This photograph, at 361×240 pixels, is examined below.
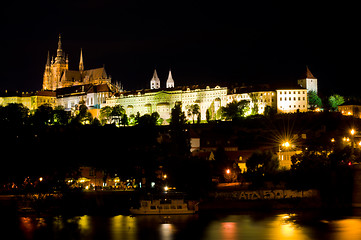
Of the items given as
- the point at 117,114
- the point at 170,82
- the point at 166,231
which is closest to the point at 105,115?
the point at 117,114

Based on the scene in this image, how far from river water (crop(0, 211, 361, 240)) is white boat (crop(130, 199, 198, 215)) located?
0.65 metres

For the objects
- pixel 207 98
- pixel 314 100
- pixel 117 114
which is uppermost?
pixel 207 98

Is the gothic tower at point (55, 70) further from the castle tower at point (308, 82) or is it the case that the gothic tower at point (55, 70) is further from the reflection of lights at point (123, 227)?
the reflection of lights at point (123, 227)

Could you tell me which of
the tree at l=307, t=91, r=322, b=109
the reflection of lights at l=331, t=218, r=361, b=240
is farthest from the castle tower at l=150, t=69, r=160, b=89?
the reflection of lights at l=331, t=218, r=361, b=240

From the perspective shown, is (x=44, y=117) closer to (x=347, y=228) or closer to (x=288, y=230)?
(x=288, y=230)

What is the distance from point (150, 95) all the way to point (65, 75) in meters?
32.0

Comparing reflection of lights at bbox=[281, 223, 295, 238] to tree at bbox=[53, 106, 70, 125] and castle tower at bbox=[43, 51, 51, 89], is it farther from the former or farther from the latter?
castle tower at bbox=[43, 51, 51, 89]

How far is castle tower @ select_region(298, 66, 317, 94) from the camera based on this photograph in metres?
92.6

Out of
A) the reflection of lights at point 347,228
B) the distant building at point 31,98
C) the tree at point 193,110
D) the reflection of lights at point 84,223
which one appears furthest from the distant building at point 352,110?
the distant building at point 31,98

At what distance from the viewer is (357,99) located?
3319 inches

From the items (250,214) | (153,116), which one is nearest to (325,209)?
(250,214)

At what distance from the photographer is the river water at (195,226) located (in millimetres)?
33750

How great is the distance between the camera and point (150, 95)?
111062mm

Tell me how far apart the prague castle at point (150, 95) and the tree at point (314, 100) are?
0.88 meters
